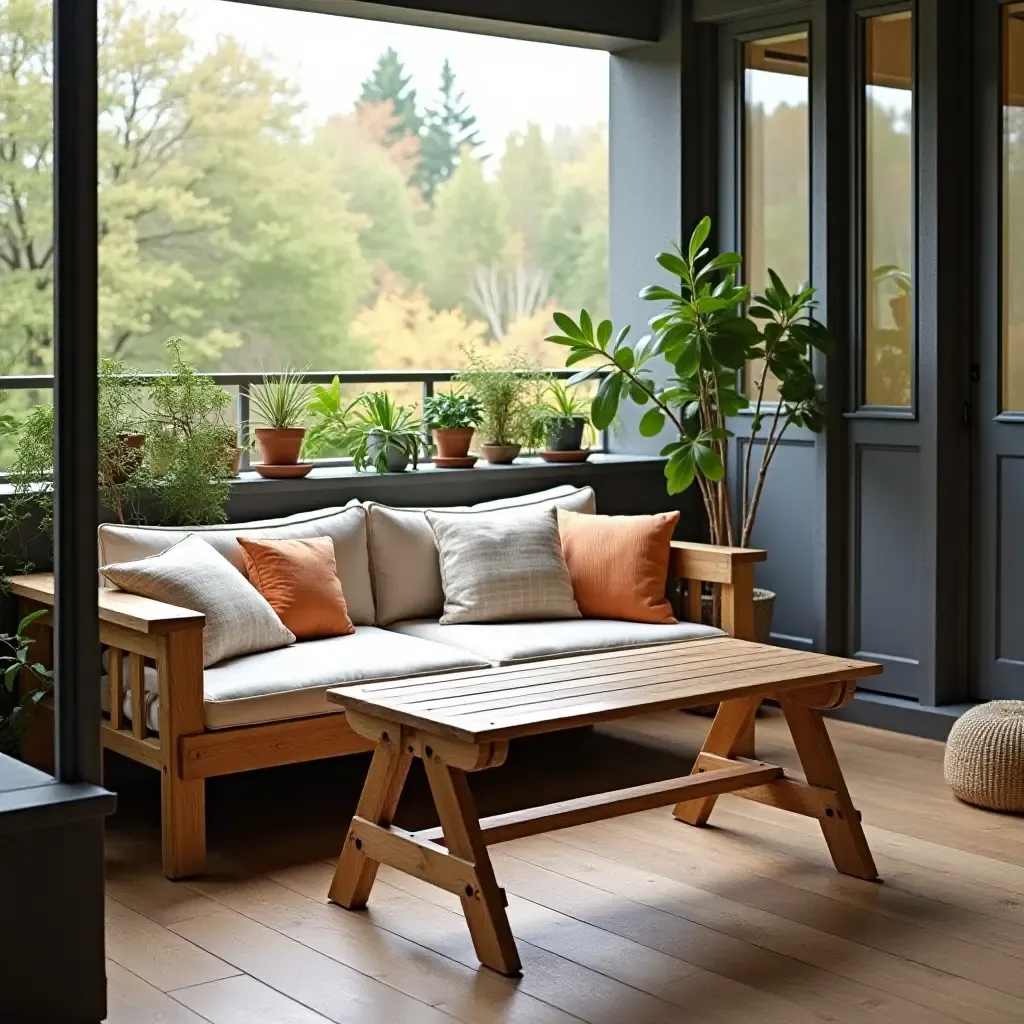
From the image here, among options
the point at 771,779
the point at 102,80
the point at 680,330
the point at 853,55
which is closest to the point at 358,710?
the point at 771,779

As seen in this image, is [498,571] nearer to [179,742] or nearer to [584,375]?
[584,375]

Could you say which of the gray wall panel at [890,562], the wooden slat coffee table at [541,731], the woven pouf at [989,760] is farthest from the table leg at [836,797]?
the gray wall panel at [890,562]

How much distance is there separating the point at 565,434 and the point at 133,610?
2.43 m

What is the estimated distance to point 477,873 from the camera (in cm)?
329

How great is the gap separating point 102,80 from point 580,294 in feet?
19.3

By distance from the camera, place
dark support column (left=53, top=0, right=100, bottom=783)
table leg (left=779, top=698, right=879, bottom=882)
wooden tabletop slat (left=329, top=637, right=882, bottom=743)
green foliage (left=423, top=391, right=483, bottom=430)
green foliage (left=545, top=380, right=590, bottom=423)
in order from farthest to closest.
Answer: green foliage (left=545, top=380, right=590, bottom=423), green foliage (left=423, top=391, right=483, bottom=430), table leg (left=779, top=698, right=879, bottom=882), wooden tabletop slat (left=329, top=637, right=882, bottom=743), dark support column (left=53, top=0, right=100, bottom=783)

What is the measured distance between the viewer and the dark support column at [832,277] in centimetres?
560

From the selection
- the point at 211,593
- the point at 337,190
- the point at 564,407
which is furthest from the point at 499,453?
the point at 337,190

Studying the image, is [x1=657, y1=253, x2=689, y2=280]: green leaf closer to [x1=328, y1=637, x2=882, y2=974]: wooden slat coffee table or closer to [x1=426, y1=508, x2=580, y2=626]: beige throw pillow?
[x1=426, y1=508, x2=580, y2=626]: beige throw pillow

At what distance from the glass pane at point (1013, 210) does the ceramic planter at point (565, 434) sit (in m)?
1.63

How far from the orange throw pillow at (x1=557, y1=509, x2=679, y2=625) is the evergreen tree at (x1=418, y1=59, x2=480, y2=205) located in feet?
40.8

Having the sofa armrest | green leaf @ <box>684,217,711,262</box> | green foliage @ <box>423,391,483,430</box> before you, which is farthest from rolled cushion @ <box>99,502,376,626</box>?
green leaf @ <box>684,217,711,262</box>

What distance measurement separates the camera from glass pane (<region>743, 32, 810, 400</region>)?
19.1 ft

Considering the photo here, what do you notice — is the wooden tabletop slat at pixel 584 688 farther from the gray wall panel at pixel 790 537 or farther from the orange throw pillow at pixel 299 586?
the gray wall panel at pixel 790 537
